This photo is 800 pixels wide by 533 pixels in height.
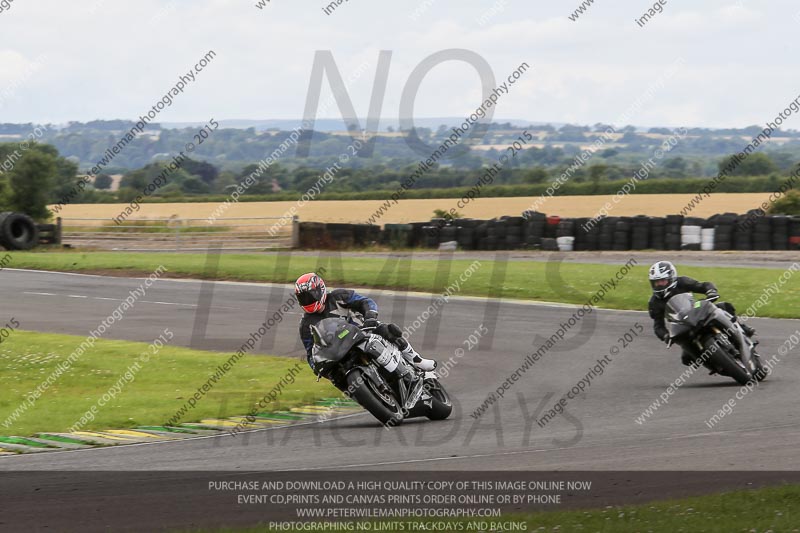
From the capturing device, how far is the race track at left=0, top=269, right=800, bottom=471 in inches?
368

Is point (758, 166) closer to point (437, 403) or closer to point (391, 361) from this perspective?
point (437, 403)

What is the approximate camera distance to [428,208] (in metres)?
63.6

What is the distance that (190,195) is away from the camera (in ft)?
274

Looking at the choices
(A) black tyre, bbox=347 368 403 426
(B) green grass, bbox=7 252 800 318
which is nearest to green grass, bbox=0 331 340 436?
(A) black tyre, bbox=347 368 403 426

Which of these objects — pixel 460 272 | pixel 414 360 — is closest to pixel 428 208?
pixel 460 272

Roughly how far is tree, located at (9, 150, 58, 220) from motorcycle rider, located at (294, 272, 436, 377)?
41.8 meters

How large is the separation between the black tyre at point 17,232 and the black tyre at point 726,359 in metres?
31.7

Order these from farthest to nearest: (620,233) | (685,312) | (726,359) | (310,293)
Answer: (620,233) → (685,312) → (726,359) → (310,293)

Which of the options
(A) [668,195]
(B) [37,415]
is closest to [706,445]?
(B) [37,415]

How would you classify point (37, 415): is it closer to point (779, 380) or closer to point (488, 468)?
point (488, 468)

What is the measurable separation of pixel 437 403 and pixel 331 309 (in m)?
1.62

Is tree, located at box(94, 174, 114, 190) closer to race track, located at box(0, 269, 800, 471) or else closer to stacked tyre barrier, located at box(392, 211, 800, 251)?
stacked tyre barrier, located at box(392, 211, 800, 251)
